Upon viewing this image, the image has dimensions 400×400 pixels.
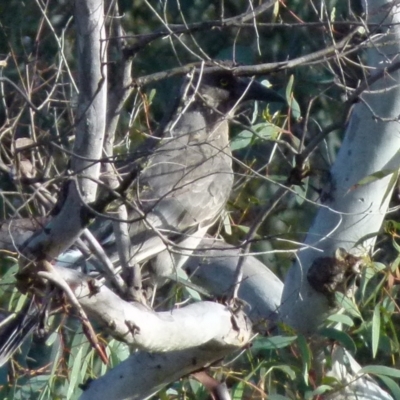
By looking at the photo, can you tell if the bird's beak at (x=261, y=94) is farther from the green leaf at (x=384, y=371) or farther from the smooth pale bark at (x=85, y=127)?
the smooth pale bark at (x=85, y=127)

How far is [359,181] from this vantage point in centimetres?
266

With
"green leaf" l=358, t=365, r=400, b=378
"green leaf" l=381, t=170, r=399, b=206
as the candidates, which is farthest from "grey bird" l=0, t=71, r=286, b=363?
"green leaf" l=358, t=365, r=400, b=378

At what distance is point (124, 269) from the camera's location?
227 cm

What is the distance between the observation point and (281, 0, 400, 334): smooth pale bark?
8.43 ft

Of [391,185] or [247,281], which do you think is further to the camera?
[247,281]

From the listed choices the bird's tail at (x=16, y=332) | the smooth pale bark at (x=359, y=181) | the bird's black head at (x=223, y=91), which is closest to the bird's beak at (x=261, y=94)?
the bird's black head at (x=223, y=91)

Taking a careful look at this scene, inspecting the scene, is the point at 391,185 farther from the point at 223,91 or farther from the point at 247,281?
the point at 223,91

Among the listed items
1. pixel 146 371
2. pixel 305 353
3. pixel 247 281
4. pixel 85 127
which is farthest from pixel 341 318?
pixel 85 127

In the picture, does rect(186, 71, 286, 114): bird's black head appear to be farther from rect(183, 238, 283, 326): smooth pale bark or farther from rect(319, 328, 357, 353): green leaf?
rect(319, 328, 357, 353): green leaf

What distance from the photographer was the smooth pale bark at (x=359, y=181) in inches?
101

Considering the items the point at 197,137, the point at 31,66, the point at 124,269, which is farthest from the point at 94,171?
the point at 197,137

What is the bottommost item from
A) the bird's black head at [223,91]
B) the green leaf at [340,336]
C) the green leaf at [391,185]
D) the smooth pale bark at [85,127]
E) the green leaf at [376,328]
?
the green leaf at [340,336]

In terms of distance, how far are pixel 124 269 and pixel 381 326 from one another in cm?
95

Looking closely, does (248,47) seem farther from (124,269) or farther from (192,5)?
(124,269)
